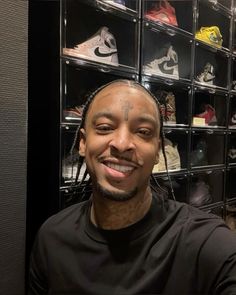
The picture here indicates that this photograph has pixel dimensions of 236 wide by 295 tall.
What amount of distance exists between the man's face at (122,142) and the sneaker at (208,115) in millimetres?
1746

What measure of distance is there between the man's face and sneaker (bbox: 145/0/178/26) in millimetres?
1337

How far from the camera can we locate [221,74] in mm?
2789

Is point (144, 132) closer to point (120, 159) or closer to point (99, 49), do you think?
point (120, 159)

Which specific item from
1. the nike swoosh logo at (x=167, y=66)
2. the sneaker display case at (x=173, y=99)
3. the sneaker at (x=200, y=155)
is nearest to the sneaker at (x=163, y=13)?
the nike swoosh logo at (x=167, y=66)

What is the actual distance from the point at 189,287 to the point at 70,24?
1.59m

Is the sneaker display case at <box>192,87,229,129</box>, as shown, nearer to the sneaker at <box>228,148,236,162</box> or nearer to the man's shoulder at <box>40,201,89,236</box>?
the sneaker at <box>228,148,236,162</box>

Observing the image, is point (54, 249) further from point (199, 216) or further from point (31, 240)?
point (31, 240)

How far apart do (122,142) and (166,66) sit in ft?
5.22

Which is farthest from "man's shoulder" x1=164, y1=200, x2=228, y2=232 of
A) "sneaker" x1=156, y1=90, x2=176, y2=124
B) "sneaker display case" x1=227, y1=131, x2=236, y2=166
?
"sneaker display case" x1=227, y1=131, x2=236, y2=166

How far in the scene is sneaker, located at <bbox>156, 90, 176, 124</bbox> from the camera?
7.43 ft

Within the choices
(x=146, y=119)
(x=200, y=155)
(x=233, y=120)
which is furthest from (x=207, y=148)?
(x=146, y=119)

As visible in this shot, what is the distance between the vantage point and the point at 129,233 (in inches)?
32.1

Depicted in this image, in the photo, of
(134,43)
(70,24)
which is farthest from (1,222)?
(134,43)

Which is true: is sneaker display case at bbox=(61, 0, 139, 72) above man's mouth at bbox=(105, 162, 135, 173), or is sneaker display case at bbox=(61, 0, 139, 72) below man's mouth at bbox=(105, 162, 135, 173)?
above
